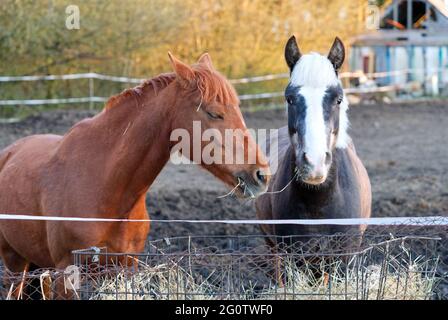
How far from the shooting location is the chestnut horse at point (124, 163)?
4367 millimetres

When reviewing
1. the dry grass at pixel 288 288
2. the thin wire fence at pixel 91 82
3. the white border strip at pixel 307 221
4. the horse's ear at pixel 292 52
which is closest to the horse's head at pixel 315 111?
the horse's ear at pixel 292 52

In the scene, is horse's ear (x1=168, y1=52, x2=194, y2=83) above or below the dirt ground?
above

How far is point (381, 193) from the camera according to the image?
388 inches

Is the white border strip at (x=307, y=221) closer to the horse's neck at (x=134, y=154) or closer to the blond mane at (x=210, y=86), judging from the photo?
the horse's neck at (x=134, y=154)

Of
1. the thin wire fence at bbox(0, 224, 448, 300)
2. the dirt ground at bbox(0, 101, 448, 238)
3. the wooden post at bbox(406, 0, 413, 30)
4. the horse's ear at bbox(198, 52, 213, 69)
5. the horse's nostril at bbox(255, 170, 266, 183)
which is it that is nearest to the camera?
the thin wire fence at bbox(0, 224, 448, 300)

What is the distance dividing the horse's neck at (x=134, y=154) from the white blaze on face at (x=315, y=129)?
89 centimetres

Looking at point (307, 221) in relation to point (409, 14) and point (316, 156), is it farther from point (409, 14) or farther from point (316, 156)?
point (409, 14)

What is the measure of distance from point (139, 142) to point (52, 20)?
13.2m

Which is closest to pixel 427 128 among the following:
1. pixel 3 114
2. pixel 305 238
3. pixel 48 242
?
pixel 3 114

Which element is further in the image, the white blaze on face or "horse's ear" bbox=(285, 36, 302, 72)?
"horse's ear" bbox=(285, 36, 302, 72)

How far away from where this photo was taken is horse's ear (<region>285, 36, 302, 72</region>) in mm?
5320

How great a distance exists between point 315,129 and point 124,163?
1200 millimetres

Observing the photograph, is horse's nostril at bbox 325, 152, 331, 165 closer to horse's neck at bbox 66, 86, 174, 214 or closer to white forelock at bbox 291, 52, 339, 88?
white forelock at bbox 291, 52, 339, 88

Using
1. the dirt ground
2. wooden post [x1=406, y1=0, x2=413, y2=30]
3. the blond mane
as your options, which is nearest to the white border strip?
the blond mane
